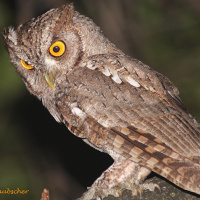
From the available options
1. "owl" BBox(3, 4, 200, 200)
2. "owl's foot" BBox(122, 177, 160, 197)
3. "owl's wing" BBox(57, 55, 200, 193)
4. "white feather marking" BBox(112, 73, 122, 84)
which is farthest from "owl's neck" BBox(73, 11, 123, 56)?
"owl's foot" BBox(122, 177, 160, 197)

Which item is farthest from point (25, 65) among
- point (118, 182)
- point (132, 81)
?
point (118, 182)

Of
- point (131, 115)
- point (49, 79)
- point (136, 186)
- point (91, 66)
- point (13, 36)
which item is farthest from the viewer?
point (13, 36)

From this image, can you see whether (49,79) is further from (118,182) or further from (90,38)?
(118,182)

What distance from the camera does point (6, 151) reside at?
6.86 m

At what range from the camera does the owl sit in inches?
126

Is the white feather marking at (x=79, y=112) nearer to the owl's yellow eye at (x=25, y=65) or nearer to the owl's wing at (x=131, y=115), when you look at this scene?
the owl's wing at (x=131, y=115)

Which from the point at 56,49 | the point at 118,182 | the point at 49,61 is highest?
the point at 56,49

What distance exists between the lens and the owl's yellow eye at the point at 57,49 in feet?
12.0

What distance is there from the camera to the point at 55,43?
3.66 m

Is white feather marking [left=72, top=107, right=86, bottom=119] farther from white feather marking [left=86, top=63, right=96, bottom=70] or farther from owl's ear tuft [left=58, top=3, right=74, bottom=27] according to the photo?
owl's ear tuft [left=58, top=3, right=74, bottom=27]

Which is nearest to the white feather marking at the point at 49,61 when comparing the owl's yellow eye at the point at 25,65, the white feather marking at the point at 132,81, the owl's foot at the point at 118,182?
the owl's yellow eye at the point at 25,65

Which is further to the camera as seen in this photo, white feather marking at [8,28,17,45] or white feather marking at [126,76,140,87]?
white feather marking at [8,28,17,45]

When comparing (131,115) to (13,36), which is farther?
(13,36)

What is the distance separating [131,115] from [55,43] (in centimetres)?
101
